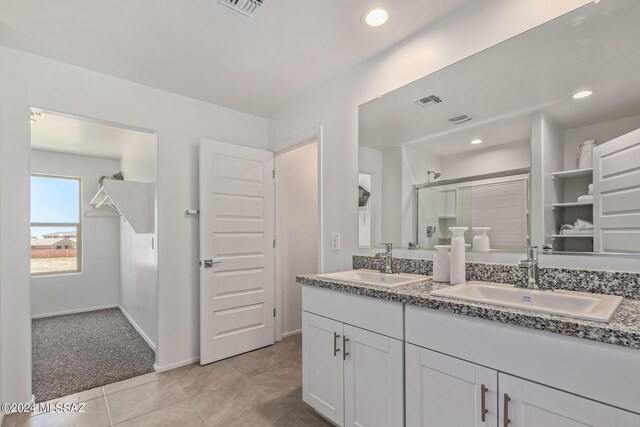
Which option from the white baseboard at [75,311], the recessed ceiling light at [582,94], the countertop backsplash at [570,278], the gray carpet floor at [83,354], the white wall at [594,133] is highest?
the recessed ceiling light at [582,94]

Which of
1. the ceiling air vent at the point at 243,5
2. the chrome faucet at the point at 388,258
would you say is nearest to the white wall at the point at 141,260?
the ceiling air vent at the point at 243,5

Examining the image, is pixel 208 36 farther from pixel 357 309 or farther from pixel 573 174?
pixel 573 174

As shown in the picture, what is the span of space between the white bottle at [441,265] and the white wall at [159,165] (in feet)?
7.02

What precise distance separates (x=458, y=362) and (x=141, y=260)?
352 cm

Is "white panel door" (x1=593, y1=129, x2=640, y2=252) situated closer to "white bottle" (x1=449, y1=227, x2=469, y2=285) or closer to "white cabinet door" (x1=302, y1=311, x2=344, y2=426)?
"white bottle" (x1=449, y1=227, x2=469, y2=285)

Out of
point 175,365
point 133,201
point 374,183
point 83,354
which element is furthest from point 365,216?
point 83,354

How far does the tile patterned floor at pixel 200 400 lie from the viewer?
6.39 feet

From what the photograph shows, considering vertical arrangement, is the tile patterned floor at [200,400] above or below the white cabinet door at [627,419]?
below

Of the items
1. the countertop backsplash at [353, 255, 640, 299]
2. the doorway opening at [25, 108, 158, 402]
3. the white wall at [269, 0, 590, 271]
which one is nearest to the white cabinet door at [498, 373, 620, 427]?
the countertop backsplash at [353, 255, 640, 299]

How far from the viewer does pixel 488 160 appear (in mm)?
1736

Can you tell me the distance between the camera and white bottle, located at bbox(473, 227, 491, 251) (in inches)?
68.0

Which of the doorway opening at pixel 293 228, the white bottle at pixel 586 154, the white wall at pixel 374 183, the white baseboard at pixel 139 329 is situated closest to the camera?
the white bottle at pixel 586 154

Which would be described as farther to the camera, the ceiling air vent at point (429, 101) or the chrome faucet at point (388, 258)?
the chrome faucet at point (388, 258)

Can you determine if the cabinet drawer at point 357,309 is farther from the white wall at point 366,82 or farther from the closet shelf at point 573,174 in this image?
the closet shelf at point 573,174
